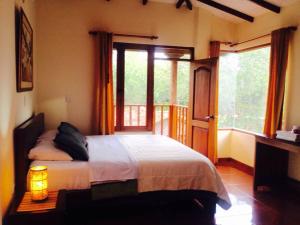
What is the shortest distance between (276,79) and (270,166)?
4.14 ft

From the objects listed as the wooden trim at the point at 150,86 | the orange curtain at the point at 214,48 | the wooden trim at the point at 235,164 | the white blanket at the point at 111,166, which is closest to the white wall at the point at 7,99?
the white blanket at the point at 111,166

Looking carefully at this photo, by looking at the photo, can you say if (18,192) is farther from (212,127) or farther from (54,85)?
(212,127)

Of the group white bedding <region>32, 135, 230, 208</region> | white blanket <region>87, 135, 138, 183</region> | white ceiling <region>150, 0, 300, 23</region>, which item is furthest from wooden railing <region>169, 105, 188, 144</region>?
white blanket <region>87, 135, 138, 183</region>

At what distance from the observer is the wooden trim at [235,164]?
4652 mm

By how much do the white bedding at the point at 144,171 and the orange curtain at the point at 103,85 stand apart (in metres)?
1.31

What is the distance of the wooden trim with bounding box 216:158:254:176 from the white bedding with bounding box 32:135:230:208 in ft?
6.62

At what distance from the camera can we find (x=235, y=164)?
5.04 metres

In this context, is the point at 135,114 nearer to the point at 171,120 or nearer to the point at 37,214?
the point at 171,120

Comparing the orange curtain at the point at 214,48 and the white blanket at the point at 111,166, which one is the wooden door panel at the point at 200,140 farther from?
the white blanket at the point at 111,166

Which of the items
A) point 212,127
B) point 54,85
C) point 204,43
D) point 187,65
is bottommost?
point 212,127

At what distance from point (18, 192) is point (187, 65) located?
13.0ft

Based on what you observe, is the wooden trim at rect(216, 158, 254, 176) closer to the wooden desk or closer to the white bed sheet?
the wooden desk

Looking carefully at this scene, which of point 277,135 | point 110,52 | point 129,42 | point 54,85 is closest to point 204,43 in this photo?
point 129,42

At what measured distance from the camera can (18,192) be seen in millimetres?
2275
